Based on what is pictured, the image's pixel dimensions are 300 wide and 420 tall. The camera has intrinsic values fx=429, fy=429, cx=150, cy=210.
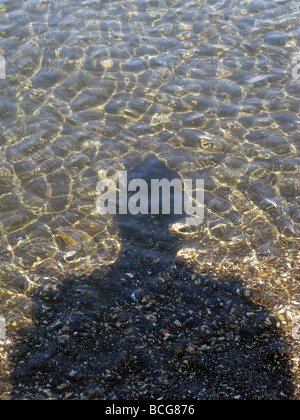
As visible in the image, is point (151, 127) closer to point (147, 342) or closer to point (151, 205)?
point (151, 205)

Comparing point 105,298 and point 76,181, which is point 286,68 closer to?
point 76,181

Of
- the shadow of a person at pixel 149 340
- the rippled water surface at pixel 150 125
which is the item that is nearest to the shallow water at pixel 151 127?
the rippled water surface at pixel 150 125

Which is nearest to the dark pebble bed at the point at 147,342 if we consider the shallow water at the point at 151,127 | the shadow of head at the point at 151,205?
the shallow water at the point at 151,127

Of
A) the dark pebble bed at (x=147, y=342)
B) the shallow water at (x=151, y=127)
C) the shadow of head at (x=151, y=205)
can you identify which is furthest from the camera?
the shadow of head at (x=151, y=205)

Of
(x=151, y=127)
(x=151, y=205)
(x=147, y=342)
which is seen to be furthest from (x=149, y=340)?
(x=151, y=127)

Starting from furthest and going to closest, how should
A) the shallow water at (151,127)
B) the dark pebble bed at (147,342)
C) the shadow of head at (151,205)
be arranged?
the shadow of head at (151,205) → the shallow water at (151,127) → the dark pebble bed at (147,342)

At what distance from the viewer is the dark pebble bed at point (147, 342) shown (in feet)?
11.2

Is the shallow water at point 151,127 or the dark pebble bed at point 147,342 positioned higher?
the shallow water at point 151,127

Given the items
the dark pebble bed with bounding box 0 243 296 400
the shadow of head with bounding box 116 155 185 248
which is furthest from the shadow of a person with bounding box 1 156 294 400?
the shadow of head with bounding box 116 155 185 248

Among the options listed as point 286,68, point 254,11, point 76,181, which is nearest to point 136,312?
point 76,181

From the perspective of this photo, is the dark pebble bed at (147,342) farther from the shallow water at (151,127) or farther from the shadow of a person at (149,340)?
the shallow water at (151,127)

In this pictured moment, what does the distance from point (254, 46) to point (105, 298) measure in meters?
5.15

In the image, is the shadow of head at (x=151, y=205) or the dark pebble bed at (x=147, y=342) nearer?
the dark pebble bed at (x=147, y=342)
